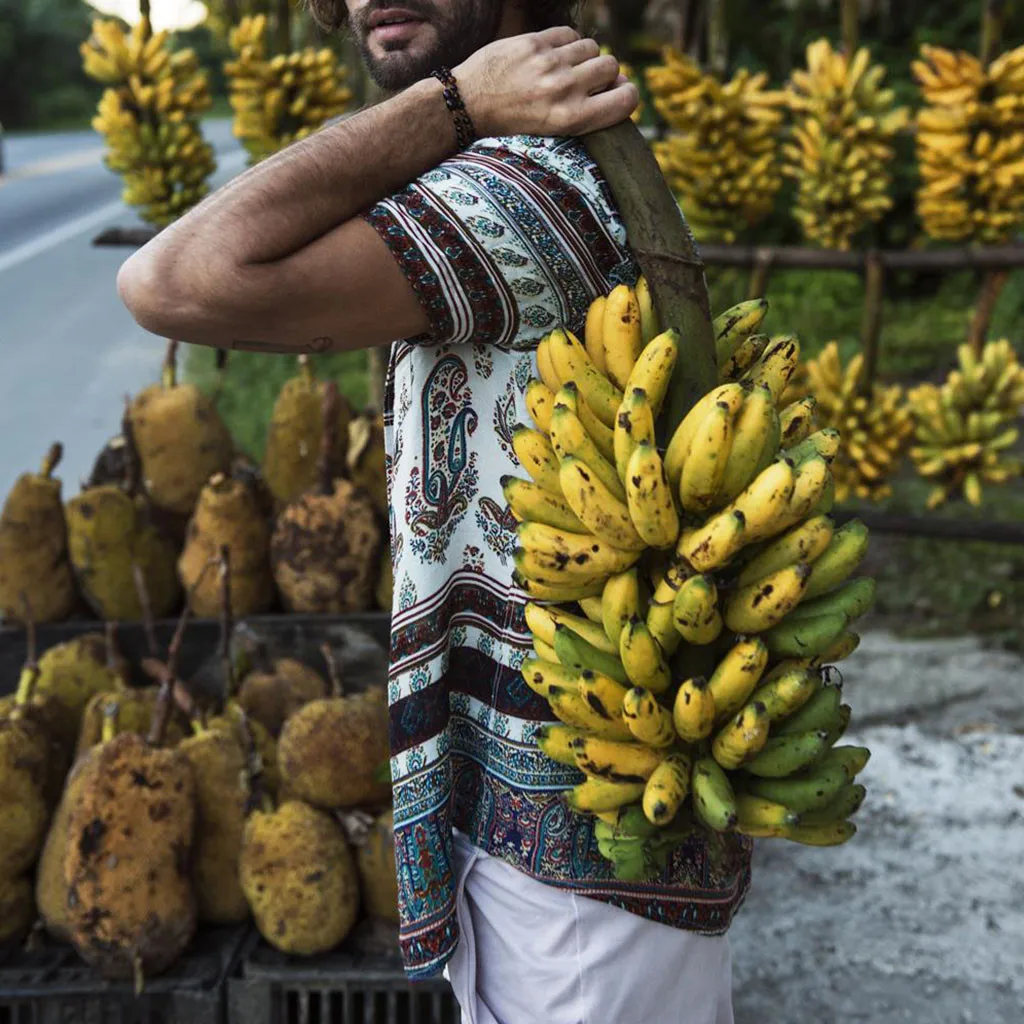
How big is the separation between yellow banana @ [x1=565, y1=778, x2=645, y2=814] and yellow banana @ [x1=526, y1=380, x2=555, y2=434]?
404 millimetres

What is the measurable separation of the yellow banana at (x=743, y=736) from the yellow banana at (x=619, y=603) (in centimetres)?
15

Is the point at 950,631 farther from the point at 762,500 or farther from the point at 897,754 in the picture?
the point at 762,500

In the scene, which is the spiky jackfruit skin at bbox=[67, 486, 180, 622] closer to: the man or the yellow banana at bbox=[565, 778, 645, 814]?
the man

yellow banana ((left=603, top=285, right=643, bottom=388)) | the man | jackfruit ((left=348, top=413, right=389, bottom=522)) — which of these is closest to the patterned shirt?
the man

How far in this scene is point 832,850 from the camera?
3.39m

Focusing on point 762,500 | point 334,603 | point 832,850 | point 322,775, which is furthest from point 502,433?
point 832,850

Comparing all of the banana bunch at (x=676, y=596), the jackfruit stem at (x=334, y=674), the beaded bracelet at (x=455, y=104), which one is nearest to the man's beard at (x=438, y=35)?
the beaded bracelet at (x=455, y=104)

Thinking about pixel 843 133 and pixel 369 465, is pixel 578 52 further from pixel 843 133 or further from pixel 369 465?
pixel 843 133

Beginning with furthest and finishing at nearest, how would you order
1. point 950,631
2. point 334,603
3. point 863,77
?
point 950,631 → point 863,77 → point 334,603

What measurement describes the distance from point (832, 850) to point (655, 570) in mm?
2512

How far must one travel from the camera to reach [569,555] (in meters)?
1.20

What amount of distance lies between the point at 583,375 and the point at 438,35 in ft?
1.74

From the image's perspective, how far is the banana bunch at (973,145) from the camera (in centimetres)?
337

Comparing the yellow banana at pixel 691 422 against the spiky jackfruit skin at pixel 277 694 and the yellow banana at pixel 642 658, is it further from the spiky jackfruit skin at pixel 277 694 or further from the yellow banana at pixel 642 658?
the spiky jackfruit skin at pixel 277 694
